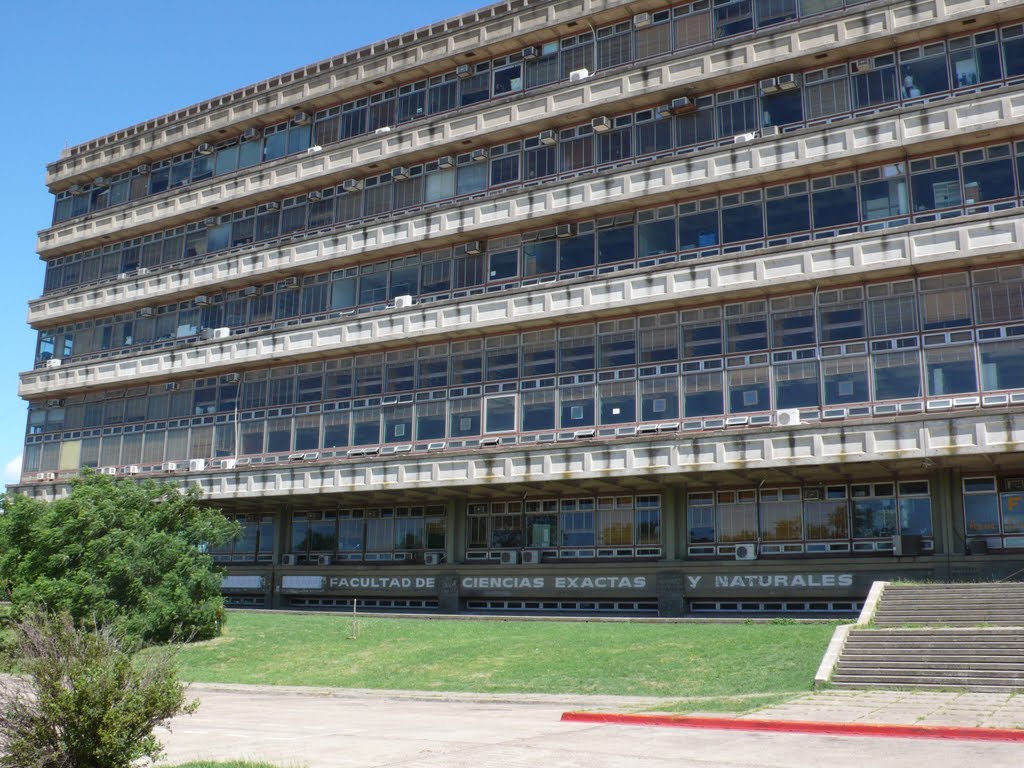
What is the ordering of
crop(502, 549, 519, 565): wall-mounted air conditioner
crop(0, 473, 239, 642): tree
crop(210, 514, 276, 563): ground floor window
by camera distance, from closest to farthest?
1. crop(0, 473, 239, 642): tree
2. crop(502, 549, 519, 565): wall-mounted air conditioner
3. crop(210, 514, 276, 563): ground floor window

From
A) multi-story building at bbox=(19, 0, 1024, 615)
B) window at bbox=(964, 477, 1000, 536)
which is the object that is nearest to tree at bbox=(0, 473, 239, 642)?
multi-story building at bbox=(19, 0, 1024, 615)

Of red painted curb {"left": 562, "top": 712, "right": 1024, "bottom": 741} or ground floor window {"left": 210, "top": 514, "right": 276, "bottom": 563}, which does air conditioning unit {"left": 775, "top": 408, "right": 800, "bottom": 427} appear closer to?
red painted curb {"left": 562, "top": 712, "right": 1024, "bottom": 741}

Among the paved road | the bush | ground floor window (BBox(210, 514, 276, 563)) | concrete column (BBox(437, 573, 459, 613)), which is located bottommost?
the paved road

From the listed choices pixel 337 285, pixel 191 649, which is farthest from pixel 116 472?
pixel 191 649

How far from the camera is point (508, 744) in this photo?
14484 mm

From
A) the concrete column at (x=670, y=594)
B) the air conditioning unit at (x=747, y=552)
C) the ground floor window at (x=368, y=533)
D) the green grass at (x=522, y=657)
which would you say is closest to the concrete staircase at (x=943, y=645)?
the green grass at (x=522, y=657)

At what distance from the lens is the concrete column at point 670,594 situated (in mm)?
34625

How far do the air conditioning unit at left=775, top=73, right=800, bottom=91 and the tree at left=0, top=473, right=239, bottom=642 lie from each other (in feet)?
78.4

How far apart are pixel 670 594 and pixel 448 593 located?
9.10m

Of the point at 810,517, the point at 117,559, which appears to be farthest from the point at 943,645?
the point at 117,559

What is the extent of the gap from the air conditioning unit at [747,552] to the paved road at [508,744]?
15.4m

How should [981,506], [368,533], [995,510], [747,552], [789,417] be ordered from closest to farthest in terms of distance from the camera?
[995,510] < [981,506] < [789,417] < [747,552] < [368,533]

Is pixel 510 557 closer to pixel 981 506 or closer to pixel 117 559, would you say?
pixel 117 559

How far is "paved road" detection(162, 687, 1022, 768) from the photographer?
12766 mm
